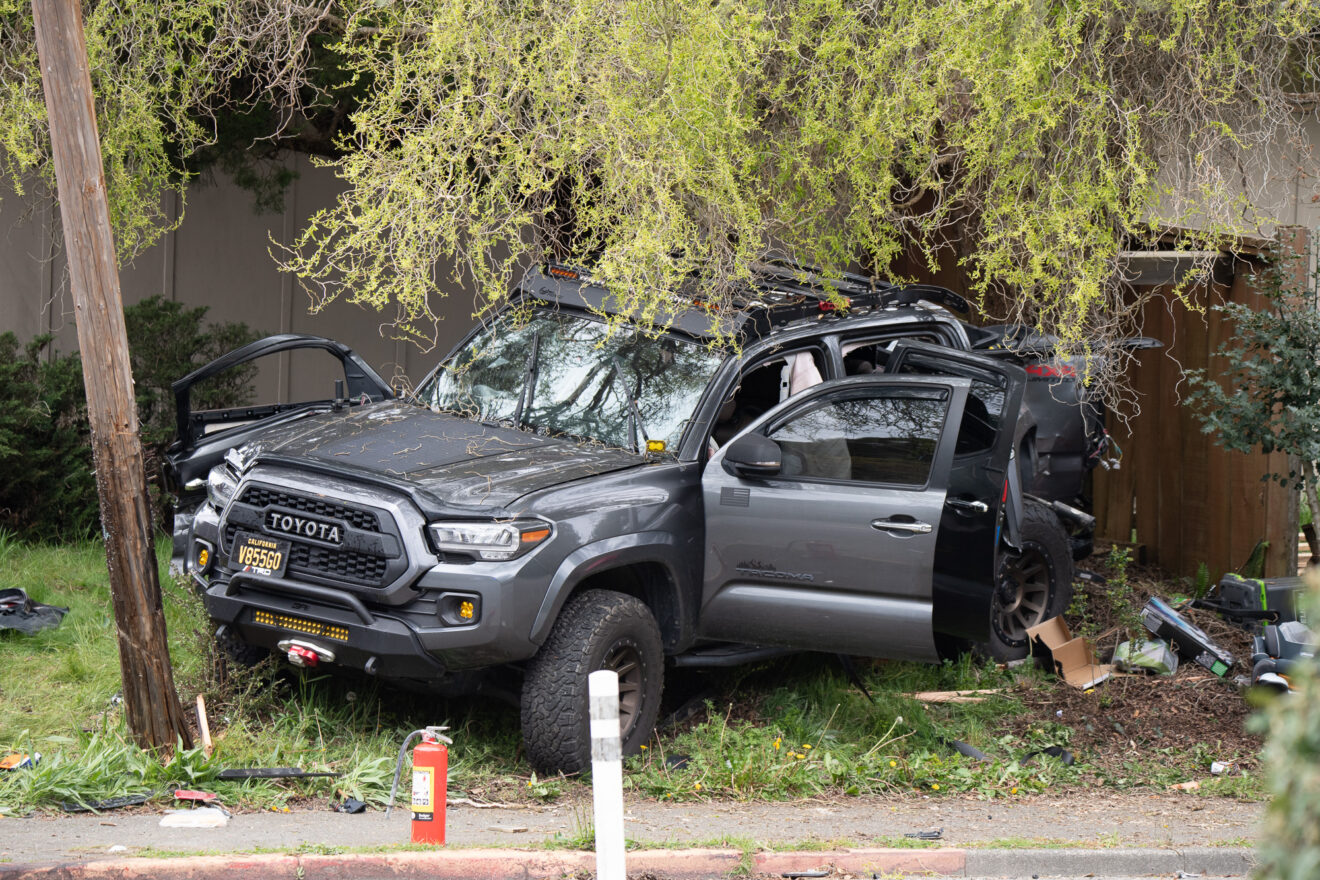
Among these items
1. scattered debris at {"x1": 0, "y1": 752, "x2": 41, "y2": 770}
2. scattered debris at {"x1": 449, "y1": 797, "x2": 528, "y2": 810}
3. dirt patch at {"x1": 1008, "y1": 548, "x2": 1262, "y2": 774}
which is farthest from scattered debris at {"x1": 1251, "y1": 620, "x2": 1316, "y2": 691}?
scattered debris at {"x1": 0, "y1": 752, "x2": 41, "y2": 770}

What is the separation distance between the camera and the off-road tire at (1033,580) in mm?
8195

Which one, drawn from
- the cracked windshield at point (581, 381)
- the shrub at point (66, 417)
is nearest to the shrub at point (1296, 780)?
the cracked windshield at point (581, 381)

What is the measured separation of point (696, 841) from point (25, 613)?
187 inches

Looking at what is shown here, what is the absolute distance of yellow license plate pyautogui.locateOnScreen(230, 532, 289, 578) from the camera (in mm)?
5750

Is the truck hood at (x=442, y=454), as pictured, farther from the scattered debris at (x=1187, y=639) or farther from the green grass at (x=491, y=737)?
the scattered debris at (x=1187, y=639)

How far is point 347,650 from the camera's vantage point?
5.61 m

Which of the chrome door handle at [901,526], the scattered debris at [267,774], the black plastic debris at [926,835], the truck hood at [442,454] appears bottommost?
the black plastic debris at [926,835]

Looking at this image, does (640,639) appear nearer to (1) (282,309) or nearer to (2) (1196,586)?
(2) (1196,586)

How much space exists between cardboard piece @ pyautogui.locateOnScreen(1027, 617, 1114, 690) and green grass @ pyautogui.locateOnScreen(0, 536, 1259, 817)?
1.00 feet

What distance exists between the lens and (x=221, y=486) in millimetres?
6320

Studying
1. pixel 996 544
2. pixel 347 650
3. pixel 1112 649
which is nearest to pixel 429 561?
pixel 347 650

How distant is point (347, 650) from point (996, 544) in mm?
3090

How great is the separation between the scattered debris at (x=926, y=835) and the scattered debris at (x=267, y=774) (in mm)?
2530

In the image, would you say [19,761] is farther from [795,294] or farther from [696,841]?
[795,294]
